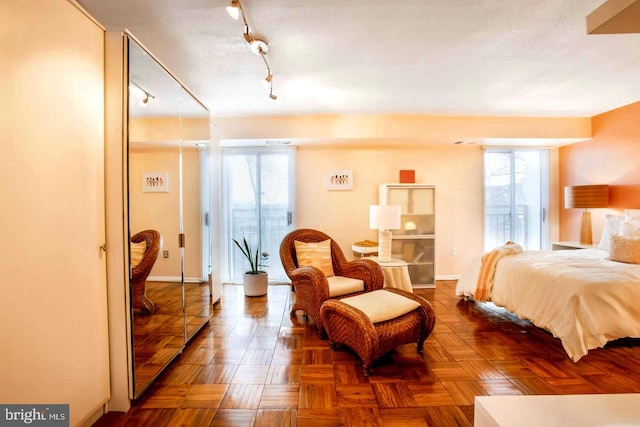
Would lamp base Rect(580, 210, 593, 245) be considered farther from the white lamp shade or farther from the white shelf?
the white lamp shade

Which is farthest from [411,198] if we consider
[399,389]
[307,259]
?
[399,389]

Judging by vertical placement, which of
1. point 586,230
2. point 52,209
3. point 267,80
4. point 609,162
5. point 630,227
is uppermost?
point 267,80

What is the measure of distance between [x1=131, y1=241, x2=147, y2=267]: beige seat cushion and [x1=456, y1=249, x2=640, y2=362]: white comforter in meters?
3.14

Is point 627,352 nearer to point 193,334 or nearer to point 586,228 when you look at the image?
point 586,228

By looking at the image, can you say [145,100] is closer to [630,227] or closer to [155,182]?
[155,182]

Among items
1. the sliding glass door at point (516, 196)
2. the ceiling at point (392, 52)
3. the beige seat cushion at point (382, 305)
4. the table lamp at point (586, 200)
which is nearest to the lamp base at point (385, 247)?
the beige seat cushion at point (382, 305)

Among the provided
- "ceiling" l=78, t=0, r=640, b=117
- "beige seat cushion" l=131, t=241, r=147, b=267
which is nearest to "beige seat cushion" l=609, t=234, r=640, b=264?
"ceiling" l=78, t=0, r=640, b=117

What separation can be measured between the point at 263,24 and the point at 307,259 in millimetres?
2193

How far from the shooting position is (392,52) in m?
2.44

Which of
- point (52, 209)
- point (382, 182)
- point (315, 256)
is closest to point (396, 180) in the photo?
point (382, 182)

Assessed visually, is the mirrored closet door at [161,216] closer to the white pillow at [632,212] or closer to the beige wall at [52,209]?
the beige wall at [52,209]

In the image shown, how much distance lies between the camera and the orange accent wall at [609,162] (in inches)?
144

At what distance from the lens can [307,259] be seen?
3180mm

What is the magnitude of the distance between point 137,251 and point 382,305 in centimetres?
179
